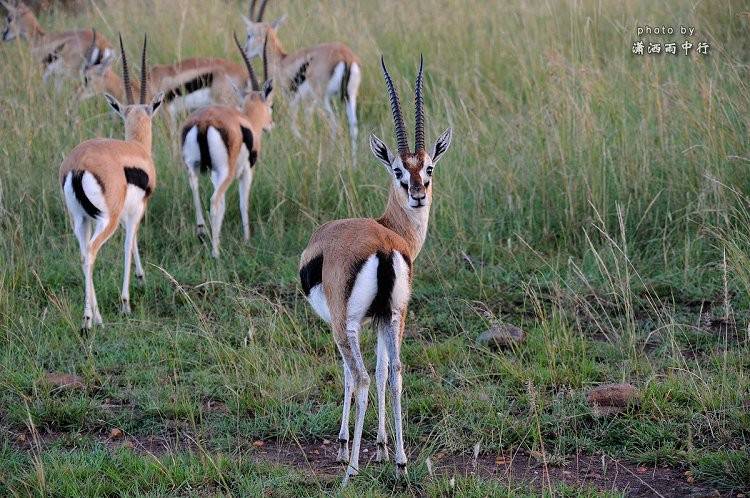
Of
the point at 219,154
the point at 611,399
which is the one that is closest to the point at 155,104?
the point at 219,154

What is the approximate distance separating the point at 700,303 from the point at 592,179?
1.12m

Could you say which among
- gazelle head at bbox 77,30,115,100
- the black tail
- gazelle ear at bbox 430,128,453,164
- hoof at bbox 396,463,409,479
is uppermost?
gazelle head at bbox 77,30,115,100

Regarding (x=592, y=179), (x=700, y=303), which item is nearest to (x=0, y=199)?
(x=592, y=179)

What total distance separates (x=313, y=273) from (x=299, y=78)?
19.1 feet

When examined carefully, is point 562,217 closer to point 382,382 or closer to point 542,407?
point 542,407

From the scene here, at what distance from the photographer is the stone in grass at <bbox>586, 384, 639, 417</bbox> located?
3977mm

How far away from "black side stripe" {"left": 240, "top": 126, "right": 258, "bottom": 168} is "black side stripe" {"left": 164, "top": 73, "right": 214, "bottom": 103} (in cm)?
244

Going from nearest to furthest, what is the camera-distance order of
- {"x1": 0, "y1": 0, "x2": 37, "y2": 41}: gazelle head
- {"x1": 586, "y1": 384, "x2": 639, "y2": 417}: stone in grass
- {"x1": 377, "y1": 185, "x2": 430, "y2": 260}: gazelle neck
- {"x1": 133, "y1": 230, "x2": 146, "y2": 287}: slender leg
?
{"x1": 586, "y1": 384, "x2": 639, "y2": 417}: stone in grass, {"x1": 377, "y1": 185, "x2": 430, "y2": 260}: gazelle neck, {"x1": 133, "y1": 230, "x2": 146, "y2": 287}: slender leg, {"x1": 0, "y1": 0, "x2": 37, "y2": 41}: gazelle head

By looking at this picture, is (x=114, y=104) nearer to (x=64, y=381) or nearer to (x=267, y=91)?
(x=267, y=91)

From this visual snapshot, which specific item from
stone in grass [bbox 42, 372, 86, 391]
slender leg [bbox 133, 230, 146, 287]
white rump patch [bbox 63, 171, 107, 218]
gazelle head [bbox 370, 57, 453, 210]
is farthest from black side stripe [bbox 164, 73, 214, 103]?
gazelle head [bbox 370, 57, 453, 210]

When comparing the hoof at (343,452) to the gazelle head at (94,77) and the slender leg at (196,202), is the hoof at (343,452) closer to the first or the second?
the slender leg at (196,202)

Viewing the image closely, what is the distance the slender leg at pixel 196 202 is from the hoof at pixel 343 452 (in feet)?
9.79

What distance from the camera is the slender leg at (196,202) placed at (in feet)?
21.2

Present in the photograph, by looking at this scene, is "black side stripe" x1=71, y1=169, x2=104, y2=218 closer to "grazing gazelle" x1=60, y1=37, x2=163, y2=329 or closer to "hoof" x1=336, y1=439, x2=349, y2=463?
"grazing gazelle" x1=60, y1=37, x2=163, y2=329
